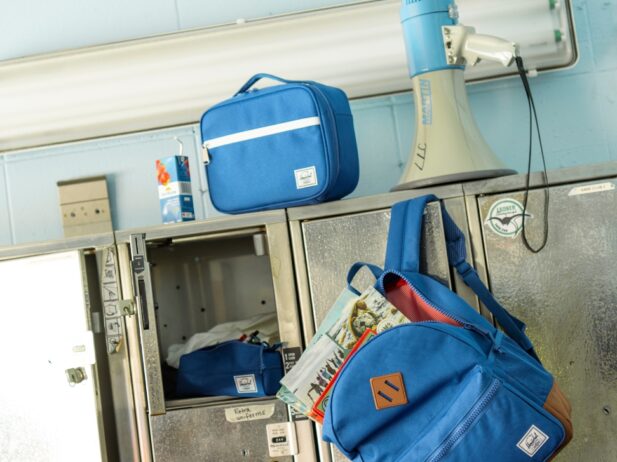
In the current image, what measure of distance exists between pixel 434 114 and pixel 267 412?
0.75 m

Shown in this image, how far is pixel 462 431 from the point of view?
1603 millimetres

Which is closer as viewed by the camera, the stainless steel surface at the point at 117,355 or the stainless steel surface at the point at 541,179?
the stainless steel surface at the point at 541,179

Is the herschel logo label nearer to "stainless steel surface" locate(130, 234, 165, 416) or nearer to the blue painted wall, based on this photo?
"stainless steel surface" locate(130, 234, 165, 416)

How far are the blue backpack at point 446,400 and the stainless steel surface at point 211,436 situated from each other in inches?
12.8

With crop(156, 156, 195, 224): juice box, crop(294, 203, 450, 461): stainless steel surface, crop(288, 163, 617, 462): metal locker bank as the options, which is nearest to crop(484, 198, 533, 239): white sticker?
crop(288, 163, 617, 462): metal locker bank

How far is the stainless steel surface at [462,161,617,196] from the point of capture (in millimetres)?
1897

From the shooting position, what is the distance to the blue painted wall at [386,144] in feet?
8.05

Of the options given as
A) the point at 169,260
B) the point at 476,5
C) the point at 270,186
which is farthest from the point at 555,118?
the point at 169,260

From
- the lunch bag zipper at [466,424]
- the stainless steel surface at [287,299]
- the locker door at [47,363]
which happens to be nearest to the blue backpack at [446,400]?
the lunch bag zipper at [466,424]

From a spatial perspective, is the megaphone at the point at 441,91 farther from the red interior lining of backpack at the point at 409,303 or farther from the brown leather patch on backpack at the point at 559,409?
the brown leather patch on backpack at the point at 559,409

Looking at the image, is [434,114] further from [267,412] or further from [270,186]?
[267,412]

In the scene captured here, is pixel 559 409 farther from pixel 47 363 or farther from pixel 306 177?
pixel 47 363

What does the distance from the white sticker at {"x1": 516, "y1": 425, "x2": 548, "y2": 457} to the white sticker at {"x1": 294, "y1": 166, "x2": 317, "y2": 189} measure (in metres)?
0.68

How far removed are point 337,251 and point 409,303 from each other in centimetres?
21
